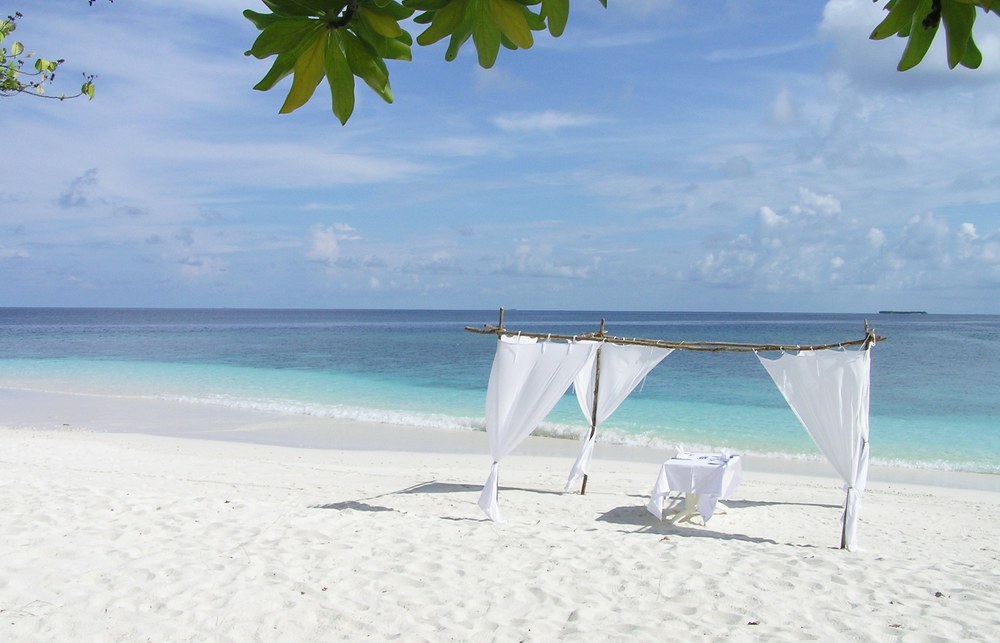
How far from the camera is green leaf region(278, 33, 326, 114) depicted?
2.28ft

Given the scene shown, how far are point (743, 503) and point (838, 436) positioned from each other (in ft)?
5.58

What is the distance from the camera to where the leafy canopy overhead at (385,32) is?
0.68 m

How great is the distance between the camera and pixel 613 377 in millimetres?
7371

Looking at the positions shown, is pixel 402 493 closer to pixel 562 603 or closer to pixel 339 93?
pixel 562 603

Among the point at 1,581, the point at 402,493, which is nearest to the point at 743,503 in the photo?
the point at 402,493

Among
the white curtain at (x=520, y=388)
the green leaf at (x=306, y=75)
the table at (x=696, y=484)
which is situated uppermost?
the green leaf at (x=306, y=75)

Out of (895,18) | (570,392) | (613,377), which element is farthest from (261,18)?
(570,392)

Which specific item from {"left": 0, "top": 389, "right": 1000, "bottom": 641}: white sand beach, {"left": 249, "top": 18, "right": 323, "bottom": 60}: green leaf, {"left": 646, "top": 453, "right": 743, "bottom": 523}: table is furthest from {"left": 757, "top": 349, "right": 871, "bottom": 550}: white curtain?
{"left": 249, "top": 18, "right": 323, "bottom": 60}: green leaf

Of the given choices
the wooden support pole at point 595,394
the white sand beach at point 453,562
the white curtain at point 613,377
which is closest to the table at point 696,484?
the white sand beach at point 453,562

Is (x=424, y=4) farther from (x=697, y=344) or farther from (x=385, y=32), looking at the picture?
(x=697, y=344)

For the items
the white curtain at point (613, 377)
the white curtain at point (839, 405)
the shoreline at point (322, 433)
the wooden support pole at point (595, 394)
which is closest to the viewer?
the white curtain at point (839, 405)

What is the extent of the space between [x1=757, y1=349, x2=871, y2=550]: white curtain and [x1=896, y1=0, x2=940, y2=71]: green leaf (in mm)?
5636

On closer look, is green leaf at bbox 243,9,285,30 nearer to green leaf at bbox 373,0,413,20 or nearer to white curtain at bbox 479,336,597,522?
green leaf at bbox 373,0,413,20

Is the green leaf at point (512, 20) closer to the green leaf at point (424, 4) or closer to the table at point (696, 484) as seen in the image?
the green leaf at point (424, 4)
